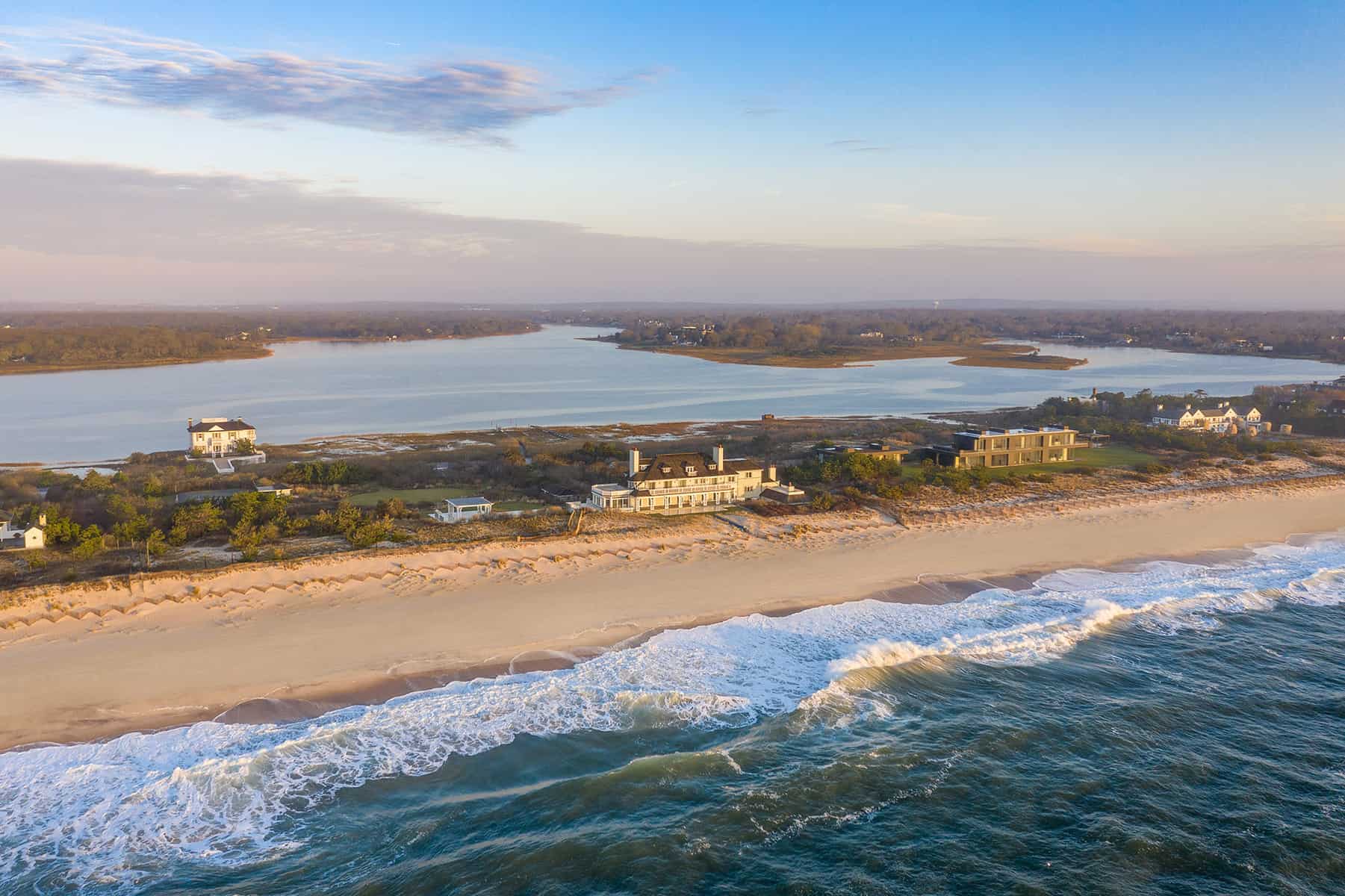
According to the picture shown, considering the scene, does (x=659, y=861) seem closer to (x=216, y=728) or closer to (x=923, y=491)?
(x=216, y=728)

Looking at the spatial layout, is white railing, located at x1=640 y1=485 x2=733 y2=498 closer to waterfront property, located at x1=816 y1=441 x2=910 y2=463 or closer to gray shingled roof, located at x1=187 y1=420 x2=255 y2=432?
waterfront property, located at x1=816 y1=441 x2=910 y2=463

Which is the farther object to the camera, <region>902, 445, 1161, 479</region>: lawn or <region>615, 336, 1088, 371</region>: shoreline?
<region>615, 336, 1088, 371</region>: shoreline

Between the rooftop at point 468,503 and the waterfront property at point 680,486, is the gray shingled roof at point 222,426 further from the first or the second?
the waterfront property at point 680,486

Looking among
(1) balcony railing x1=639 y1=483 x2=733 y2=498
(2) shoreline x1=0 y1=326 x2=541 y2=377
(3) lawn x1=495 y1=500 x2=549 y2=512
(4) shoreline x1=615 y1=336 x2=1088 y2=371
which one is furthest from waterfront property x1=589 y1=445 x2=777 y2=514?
(2) shoreline x1=0 y1=326 x2=541 y2=377

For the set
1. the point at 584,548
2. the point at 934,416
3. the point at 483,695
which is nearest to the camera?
the point at 483,695

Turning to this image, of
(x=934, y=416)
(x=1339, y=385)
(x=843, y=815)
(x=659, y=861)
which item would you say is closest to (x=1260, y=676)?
(x=843, y=815)

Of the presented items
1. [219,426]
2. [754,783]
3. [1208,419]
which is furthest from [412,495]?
[1208,419]

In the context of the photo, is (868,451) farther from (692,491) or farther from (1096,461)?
(692,491)
